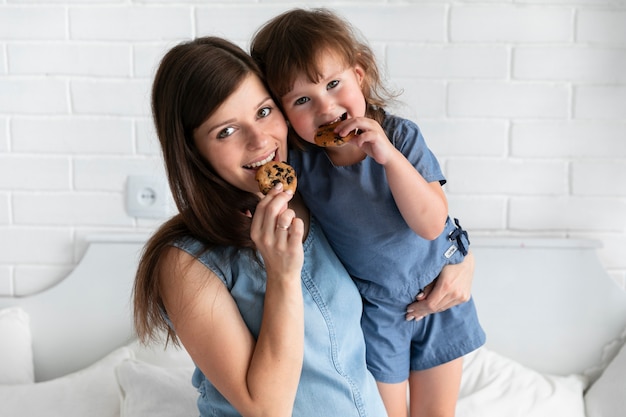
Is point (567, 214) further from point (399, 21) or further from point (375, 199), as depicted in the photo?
point (375, 199)

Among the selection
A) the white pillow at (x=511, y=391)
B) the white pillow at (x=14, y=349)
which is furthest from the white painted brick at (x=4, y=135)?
the white pillow at (x=511, y=391)

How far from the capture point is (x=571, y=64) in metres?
2.01

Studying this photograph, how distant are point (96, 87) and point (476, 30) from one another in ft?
3.63

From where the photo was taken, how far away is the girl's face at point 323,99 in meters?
1.24

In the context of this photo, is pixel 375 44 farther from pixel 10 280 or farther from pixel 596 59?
pixel 10 280

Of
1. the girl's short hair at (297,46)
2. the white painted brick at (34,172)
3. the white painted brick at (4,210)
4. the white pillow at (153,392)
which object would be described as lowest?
the white pillow at (153,392)

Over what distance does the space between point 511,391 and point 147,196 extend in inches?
46.1

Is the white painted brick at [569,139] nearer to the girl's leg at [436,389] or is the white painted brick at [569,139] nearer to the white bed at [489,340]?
the white bed at [489,340]

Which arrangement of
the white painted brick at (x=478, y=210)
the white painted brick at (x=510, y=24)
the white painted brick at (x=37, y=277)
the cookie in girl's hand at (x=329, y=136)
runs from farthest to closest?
1. the white painted brick at (x=37, y=277)
2. the white painted brick at (x=478, y=210)
3. the white painted brick at (x=510, y=24)
4. the cookie in girl's hand at (x=329, y=136)

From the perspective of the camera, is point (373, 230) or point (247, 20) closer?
point (373, 230)

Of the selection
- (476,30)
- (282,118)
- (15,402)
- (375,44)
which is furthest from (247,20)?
(15,402)

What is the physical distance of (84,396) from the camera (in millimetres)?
1920

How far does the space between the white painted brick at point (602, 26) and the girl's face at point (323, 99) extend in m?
1.02

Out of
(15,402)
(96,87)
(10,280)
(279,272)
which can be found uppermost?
(96,87)
